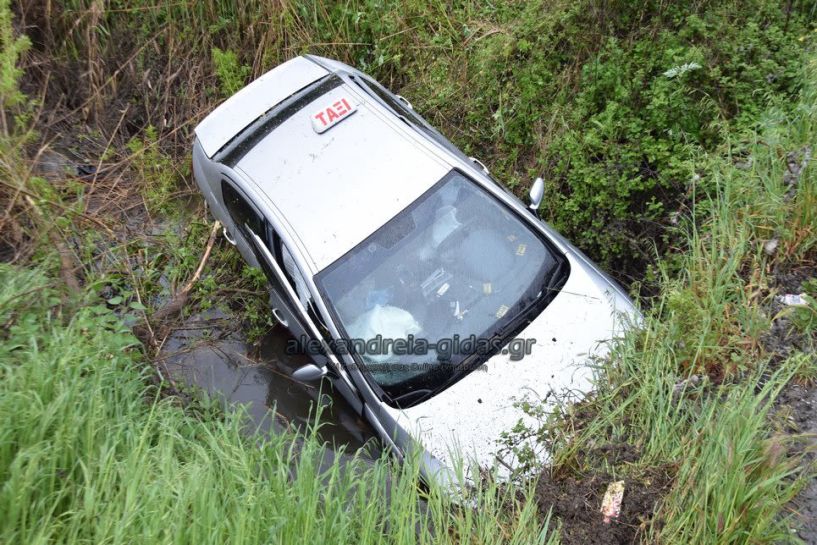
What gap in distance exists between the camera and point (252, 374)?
5.54 meters

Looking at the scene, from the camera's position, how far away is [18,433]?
325cm

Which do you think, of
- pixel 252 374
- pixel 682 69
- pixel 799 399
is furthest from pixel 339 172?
pixel 799 399

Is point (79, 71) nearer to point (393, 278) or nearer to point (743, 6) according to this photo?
point (393, 278)

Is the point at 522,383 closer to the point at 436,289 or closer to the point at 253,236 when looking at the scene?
the point at 436,289

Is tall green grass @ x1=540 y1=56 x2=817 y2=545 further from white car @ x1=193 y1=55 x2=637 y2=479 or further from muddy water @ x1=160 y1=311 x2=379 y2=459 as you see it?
muddy water @ x1=160 y1=311 x2=379 y2=459

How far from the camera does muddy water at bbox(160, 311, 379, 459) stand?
202 inches

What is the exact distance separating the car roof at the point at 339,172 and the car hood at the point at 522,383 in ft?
3.63

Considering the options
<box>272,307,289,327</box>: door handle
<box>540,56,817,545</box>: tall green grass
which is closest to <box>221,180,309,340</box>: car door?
<box>272,307,289,327</box>: door handle

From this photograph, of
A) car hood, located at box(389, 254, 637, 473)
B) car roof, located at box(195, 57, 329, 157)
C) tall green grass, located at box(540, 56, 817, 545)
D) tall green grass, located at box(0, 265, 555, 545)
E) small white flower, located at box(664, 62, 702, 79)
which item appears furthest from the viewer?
car roof, located at box(195, 57, 329, 157)

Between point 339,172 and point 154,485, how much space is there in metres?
2.25

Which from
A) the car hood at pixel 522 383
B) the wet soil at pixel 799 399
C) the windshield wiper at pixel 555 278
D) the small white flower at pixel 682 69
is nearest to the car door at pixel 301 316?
the car hood at pixel 522 383

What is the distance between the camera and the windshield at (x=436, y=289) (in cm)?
413

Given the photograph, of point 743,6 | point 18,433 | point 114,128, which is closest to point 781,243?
point 743,6

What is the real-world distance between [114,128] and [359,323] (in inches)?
175
